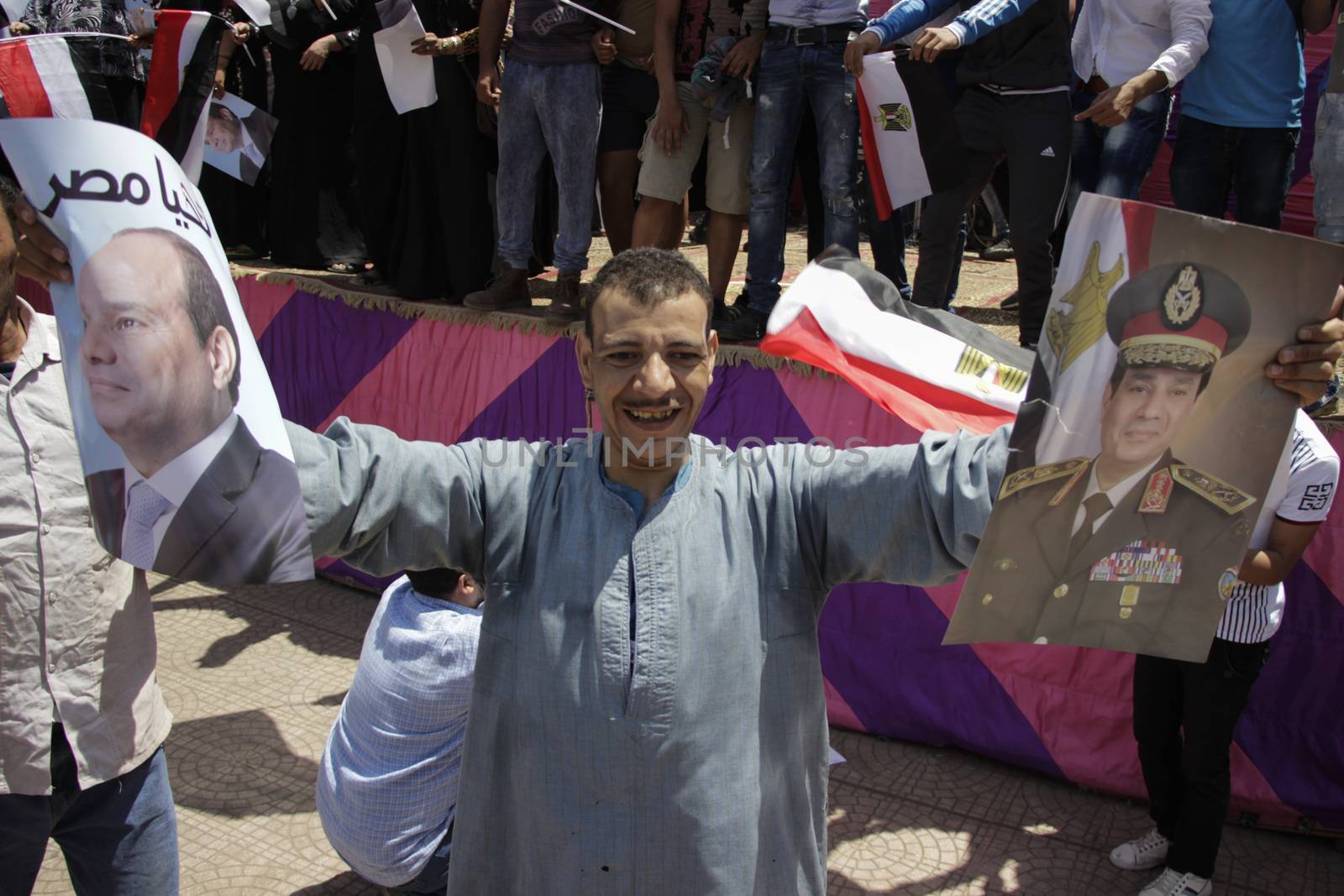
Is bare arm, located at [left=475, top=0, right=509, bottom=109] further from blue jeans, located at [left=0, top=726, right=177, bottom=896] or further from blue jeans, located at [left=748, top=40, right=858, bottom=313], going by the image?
blue jeans, located at [left=0, top=726, right=177, bottom=896]

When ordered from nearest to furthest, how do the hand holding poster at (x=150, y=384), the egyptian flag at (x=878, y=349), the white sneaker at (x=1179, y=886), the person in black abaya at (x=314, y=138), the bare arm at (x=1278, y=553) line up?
the hand holding poster at (x=150, y=384), the egyptian flag at (x=878, y=349), the bare arm at (x=1278, y=553), the white sneaker at (x=1179, y=886), the person in black abaya at (x=314, y=138)

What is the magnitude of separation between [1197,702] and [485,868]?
2.05 metres

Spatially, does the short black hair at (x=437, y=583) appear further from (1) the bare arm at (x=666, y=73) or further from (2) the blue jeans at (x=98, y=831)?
(1) the bare arm at (x=666, y=73)

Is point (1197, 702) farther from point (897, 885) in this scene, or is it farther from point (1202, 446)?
point (1202, 446)

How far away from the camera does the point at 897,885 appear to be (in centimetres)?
319

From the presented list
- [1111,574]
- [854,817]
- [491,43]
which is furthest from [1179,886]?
[491,43]

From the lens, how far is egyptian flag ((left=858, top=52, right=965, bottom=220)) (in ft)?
13.0

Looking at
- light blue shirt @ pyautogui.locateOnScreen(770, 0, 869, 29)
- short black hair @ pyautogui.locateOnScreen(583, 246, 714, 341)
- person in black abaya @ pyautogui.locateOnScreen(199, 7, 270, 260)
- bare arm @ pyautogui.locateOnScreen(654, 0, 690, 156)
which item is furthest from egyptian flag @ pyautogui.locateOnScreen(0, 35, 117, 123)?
person in black abaya @ pyautogui.locateOnScreen(199, 7, 270, 260)

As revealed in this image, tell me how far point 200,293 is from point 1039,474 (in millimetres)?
1085

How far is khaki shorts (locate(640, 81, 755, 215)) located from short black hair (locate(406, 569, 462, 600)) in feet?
7.01

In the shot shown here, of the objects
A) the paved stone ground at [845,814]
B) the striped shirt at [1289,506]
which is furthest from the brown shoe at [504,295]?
the striped shirt at [1289,506]

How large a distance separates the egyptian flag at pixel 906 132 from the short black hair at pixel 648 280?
7.89ft

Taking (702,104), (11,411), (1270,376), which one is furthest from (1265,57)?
(11,411)

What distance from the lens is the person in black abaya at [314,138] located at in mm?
5402
